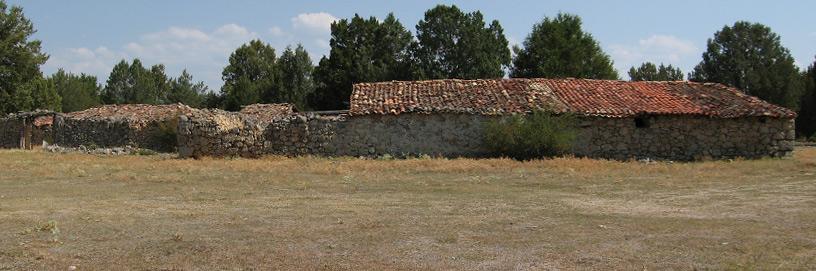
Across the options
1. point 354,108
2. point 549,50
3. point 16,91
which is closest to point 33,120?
point 16,91

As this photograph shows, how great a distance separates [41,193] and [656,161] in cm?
1775

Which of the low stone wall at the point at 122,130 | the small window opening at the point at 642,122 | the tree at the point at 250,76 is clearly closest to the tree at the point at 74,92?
the tree at the point at 250,76

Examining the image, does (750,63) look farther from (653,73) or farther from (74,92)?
(74,92)

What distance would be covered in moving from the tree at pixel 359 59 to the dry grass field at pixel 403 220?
2687cm

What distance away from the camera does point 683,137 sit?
2353 centimetres

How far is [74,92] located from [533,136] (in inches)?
2344

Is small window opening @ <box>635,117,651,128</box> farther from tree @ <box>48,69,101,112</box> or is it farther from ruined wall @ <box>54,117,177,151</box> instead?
tree @ <box>48,69,101,112</box>

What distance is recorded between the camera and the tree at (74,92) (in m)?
66.7

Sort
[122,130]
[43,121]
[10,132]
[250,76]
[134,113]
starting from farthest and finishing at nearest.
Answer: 1. [250,76]
2. [43,121]
3. [10,132]
4. [134,113]
5. [122,130]

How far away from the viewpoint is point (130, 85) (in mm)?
72562

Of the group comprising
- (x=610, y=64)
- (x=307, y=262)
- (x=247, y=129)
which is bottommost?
(x=307, y=262)

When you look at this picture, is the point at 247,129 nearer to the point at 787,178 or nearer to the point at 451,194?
the point at 451,194

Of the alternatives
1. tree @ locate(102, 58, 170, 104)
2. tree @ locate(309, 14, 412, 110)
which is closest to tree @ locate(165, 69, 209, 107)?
tree @ locate(102, 58, 170, 104)

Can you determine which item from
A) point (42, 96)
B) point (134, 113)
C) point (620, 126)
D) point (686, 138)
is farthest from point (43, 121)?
point (686, 138)
